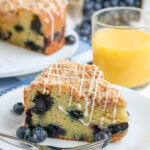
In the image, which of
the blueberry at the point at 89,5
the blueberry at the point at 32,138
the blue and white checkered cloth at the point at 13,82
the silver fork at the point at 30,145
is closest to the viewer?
the silver fork at the point at 30,145

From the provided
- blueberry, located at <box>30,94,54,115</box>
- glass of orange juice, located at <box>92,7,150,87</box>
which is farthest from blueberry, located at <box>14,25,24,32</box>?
blueberry, located at <box>30,94,54,115</box>

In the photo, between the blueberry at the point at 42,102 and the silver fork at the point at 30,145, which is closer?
the silver fork at the point at 30,145

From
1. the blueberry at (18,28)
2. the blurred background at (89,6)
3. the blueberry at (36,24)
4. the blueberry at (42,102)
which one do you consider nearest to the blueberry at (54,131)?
the blueberry at (42,102)

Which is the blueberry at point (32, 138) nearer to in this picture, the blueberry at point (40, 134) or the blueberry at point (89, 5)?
the blueberry at point (40, 134)

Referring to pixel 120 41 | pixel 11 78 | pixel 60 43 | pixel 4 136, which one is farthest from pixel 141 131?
pixel 60 43

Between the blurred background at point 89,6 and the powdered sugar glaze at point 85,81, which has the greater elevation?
the powdered sugar glaze at point 85,81

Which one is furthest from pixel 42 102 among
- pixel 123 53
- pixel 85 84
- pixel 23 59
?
pixel 23 59

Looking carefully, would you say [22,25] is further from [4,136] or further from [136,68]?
[4,136]
